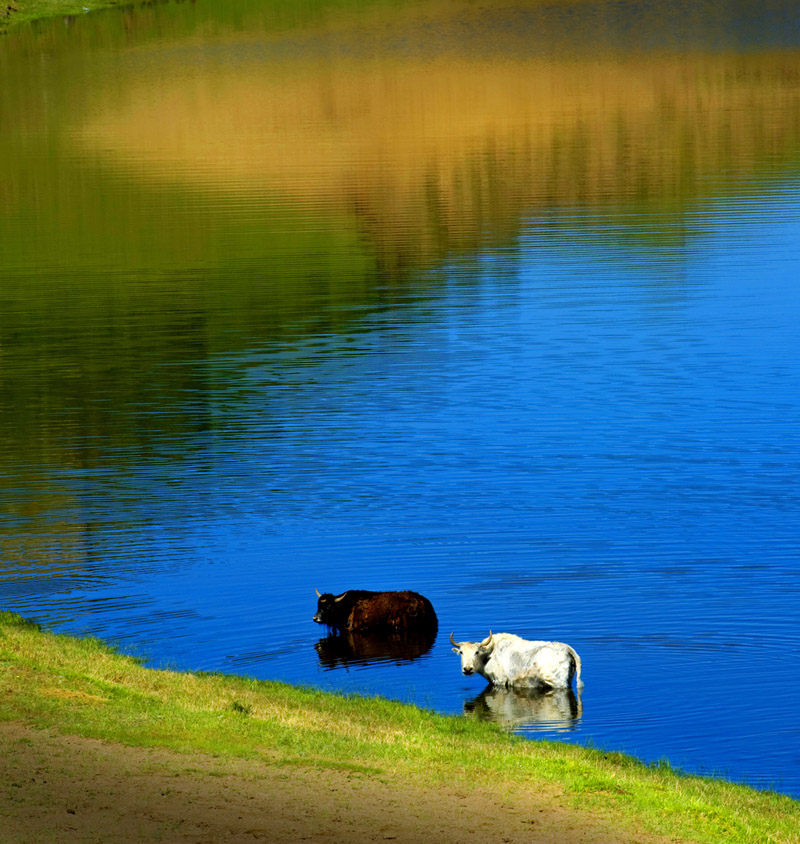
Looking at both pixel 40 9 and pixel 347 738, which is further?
pixel 40 9

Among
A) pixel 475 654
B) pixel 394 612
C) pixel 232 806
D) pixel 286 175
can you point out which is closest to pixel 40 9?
pixel 286 175

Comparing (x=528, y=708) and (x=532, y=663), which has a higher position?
(x=532, y=663)

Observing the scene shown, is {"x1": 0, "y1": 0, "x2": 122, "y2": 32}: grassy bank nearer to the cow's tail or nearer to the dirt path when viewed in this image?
the cow's tail

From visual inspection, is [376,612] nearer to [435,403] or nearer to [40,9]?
[435,403]

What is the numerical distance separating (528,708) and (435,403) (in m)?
17.9

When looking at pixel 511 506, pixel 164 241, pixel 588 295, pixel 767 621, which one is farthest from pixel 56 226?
pixel 767 621

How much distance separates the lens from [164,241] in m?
63.7

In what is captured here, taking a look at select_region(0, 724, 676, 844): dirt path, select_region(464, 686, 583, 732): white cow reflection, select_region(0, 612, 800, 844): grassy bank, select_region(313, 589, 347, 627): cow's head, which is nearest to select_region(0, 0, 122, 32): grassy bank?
select_region(313, 589, 347, 627): cow's head

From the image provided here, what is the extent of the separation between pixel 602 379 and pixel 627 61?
9764 cm

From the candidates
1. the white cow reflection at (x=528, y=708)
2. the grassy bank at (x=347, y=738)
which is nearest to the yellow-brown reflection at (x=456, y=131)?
the white cow reflection at (x=528, y=708)

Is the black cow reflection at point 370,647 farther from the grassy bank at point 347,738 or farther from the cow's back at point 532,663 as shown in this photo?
the grassy bank at point 347,738

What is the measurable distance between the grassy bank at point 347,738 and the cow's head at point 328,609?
233 centimetres

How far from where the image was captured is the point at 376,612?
20453 millimetres

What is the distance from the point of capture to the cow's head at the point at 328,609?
20375mm
